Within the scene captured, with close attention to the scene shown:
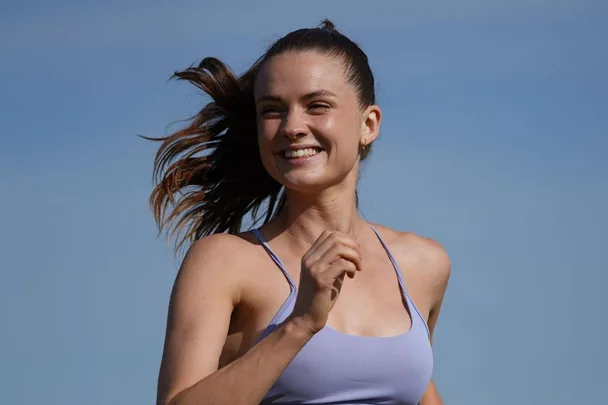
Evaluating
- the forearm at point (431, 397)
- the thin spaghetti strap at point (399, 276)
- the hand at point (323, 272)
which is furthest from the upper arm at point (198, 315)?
the forearm at point (431, 397)

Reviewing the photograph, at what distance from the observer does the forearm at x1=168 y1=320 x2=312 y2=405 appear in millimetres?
4371

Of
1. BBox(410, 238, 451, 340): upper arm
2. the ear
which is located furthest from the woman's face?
BBox(410, 238, 451, 340): upper arm

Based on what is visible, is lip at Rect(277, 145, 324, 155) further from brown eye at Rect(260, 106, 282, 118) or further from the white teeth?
brown eye at Rect(260, 106, 282, 118)

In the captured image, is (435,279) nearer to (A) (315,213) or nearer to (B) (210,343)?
(A) (315,213)

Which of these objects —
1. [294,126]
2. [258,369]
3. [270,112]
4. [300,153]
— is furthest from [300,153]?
[258,369]

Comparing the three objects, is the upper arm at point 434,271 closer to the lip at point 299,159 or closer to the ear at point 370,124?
the ear at point 370,124

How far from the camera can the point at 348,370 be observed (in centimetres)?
484

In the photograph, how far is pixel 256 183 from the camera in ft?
18.5

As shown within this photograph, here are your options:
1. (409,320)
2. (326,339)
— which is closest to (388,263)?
(409,320)

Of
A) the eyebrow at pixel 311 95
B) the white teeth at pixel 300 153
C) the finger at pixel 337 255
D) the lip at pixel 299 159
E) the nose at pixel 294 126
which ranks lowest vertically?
the finger at pixel 337 255

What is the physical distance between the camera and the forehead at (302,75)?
5.01 m

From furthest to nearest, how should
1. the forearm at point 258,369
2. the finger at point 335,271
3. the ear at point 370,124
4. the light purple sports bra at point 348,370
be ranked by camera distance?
the ear at point 370,124, the light purple sports bra at point 348,370, the forearm at point 258,369, the finger at point 335,271

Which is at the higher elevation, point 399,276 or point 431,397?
point 399,276

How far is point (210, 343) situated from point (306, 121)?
912 mm
